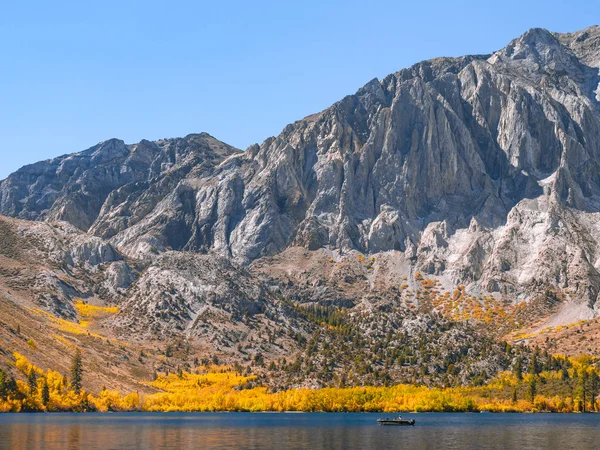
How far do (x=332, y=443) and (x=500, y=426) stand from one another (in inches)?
2369

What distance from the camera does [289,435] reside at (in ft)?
487

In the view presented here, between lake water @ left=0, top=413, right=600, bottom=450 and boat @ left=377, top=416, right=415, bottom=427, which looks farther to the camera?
boat @ left=377, top=416, right=415, bottom=427

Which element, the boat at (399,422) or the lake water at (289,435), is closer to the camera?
the lake water at (289,435)

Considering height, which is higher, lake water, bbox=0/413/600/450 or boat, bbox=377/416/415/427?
lake water, bbox=0/413/600/450

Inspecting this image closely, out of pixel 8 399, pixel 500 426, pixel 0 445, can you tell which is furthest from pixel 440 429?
pixel 8 399

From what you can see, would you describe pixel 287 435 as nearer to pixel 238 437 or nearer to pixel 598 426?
pixel 238 437

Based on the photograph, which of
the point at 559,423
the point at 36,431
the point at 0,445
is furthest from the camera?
the point at 559,423

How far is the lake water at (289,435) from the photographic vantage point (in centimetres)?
12488

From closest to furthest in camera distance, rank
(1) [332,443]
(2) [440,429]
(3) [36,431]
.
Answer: (1) [332,443]
(3) [36,431]
(2) [440,429]

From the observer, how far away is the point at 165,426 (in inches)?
6821

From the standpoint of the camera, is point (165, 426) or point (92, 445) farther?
point (165, 426)

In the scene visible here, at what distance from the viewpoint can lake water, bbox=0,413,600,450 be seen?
12488cm

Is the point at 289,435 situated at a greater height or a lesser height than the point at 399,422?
greater

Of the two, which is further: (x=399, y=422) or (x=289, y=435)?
(x=399, y=422)
